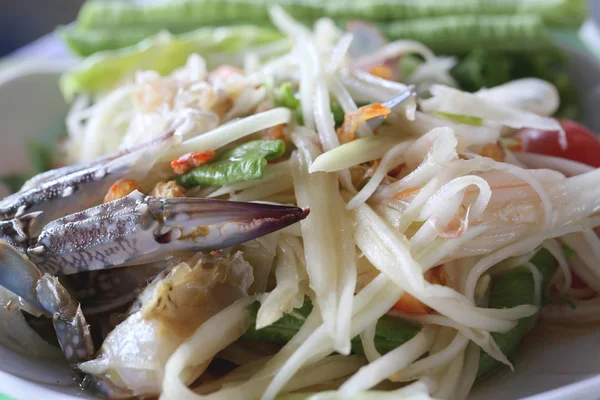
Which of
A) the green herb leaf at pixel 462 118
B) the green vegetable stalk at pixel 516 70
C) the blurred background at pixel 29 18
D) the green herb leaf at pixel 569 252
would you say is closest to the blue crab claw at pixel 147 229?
the green herb leaf at pixel 462 118

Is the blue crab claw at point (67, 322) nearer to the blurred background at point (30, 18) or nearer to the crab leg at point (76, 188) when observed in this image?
the crab leg at point (76, 188)

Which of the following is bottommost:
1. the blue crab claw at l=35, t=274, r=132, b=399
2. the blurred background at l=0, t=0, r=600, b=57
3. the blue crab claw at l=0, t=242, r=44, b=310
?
the blurred background at l=0, t=0, r=600, b=57

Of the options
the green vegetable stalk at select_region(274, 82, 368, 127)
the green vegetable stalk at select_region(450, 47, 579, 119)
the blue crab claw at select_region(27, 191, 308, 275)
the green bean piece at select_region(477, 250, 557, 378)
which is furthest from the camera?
the green vegetable stalk at select_region(450, 47, 579, 119)

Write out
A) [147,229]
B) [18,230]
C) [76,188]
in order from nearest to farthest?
[147,229] → [18,230] → [76,188]

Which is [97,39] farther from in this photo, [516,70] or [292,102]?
[516,70]

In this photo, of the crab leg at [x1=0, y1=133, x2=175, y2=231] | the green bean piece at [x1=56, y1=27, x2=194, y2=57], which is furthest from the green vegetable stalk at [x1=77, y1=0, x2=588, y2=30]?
the crab leg at [x1=0, y1=133, x2=175, y2=231]

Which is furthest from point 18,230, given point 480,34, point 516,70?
point 516,70

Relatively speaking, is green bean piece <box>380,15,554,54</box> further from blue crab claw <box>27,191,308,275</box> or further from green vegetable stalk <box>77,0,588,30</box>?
blue crab claw <box>27,191,308,275</box>

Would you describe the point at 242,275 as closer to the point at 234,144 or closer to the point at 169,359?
the point at 169,359
